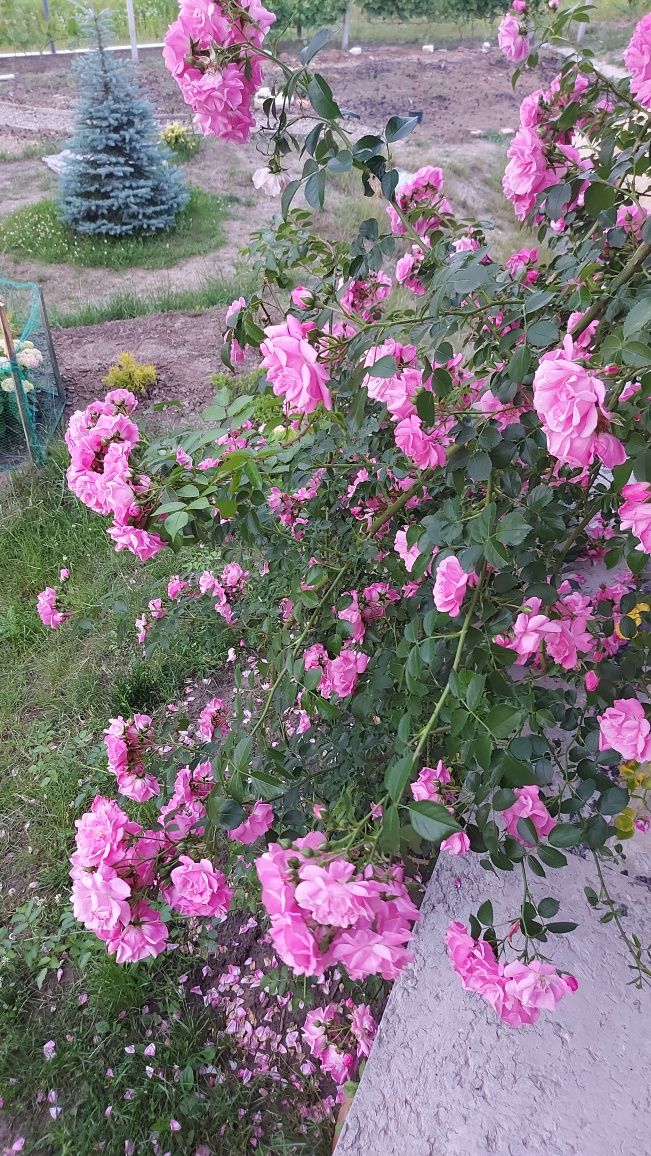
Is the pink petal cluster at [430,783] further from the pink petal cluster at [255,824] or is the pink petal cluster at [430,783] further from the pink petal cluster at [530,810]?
the pink petal cluster at [255,824]

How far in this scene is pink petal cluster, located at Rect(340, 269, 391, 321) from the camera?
1.35 metres

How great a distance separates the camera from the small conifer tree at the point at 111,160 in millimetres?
6055

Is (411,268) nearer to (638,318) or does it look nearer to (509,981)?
(638,318)

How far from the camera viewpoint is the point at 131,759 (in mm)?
1329

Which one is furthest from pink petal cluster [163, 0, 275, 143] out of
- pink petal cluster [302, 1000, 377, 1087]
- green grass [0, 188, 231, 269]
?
green grass [0, 188, 231, 269]

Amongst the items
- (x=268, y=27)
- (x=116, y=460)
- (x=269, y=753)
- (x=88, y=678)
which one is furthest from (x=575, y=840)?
(x=88, y=678)

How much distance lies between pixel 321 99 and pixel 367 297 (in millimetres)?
486

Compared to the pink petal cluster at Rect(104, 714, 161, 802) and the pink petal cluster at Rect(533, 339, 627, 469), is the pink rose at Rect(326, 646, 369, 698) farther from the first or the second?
the pink petal cluster at Rect(533, 339, 627, 469)

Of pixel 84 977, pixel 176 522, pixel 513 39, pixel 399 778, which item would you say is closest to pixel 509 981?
pixel 399 778

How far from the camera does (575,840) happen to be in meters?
0.88

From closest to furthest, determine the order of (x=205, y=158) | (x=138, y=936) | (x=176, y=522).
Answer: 1. (x=176, y=522)
2. (x=138, y=936)
3. (x=205, y=158)

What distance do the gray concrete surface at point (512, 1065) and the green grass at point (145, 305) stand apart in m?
4.34

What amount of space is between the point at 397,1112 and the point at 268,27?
141cm

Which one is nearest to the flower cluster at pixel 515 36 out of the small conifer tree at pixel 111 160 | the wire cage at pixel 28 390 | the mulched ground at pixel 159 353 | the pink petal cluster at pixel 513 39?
the pink petal cluster at pixel 513 39
